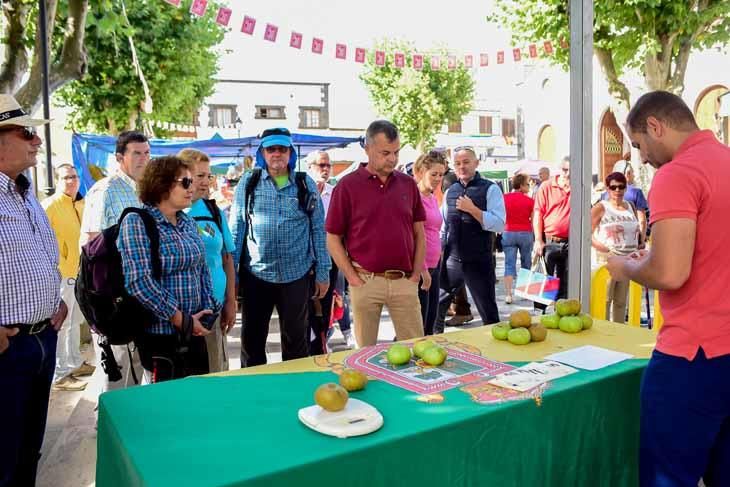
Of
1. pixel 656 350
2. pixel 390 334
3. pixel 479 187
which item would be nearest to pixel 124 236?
pixel 656 350

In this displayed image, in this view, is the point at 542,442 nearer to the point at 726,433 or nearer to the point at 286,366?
the point at 726,433

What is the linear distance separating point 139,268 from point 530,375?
170cm

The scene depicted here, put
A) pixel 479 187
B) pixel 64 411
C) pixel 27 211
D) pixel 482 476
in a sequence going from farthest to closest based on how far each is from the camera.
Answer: pixel 479 187 < pixel 64 411 < pixel 27 211 < pixel 482 476

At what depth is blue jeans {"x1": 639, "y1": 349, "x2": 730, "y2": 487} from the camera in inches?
74.0

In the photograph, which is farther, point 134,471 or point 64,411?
point 64,411

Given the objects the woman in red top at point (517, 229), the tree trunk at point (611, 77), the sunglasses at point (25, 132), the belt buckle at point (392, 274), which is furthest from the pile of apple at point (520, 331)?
the tree trunk at point (611, 77)

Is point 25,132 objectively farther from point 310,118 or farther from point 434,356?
point 310,118

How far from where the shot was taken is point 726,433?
1.99 metres

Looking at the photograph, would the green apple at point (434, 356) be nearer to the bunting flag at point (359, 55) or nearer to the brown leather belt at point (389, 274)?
the brown leather belt at point (389, 274)

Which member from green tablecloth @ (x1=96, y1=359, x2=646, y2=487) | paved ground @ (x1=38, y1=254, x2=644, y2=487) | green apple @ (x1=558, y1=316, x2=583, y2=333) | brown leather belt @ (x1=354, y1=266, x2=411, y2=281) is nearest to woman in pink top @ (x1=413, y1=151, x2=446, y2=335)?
brown leather belt @ (x1=354, y1=266, x2=411, y2=281)

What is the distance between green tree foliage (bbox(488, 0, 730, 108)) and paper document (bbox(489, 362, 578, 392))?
8880mm

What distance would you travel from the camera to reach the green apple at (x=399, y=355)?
2332 mm

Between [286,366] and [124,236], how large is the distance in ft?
3.29

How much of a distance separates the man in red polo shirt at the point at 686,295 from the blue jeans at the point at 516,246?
5.98 metres
